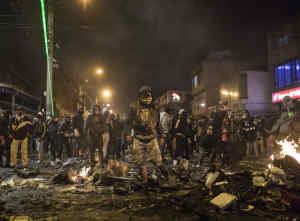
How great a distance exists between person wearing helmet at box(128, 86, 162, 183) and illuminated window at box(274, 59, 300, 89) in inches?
930

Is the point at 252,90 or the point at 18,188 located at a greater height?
the point at 252,90

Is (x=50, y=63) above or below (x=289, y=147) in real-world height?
above

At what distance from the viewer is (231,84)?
32.9 meters

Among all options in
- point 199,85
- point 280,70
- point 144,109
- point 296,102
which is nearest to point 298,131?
point 296,102

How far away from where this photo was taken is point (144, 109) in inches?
265

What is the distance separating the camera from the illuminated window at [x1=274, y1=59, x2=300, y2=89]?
2533 cm

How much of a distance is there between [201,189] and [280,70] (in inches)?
1050

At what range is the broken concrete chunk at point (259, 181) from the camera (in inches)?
208

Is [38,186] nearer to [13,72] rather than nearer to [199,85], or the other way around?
[13,72]

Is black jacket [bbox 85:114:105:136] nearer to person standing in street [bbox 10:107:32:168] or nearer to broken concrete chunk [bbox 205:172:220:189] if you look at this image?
person standing in street [bbox 10:107:32:168]

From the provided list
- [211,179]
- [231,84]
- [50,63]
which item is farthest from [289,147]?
[231,84]

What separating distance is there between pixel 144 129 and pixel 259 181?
303 centimetres

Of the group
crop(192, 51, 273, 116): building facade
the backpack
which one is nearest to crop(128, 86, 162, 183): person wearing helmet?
the backpack

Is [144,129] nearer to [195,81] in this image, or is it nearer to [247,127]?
[247,127]
